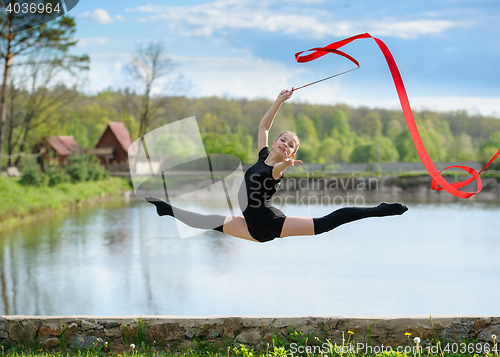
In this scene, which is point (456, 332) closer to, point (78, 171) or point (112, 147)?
point (78, 171)

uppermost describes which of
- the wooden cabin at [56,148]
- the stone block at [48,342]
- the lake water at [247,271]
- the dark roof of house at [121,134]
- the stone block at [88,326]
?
the dark roof of house at [121,134]

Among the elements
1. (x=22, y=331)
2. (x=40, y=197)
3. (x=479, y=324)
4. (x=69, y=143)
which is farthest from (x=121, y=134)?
(x=479, y=324)

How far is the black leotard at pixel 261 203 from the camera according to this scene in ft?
9.36

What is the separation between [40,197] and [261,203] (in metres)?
17.2

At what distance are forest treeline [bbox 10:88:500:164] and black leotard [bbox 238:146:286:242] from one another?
27307mm

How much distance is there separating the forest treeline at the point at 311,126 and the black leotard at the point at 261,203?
27.3m

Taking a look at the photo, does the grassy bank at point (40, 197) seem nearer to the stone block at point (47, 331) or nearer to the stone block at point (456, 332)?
the stone block at point (47, 331)

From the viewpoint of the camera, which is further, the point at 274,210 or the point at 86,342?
the point at 86,342

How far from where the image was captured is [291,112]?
47.4 meters

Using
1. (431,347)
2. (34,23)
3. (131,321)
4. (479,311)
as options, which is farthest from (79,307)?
(34,23)

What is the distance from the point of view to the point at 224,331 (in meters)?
4.01

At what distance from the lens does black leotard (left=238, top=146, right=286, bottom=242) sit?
285 centimetres

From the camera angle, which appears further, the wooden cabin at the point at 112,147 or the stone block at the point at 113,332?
the wooden cabin at the point at 112,147

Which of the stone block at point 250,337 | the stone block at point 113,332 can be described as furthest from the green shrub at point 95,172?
the stone block at point 250,337
